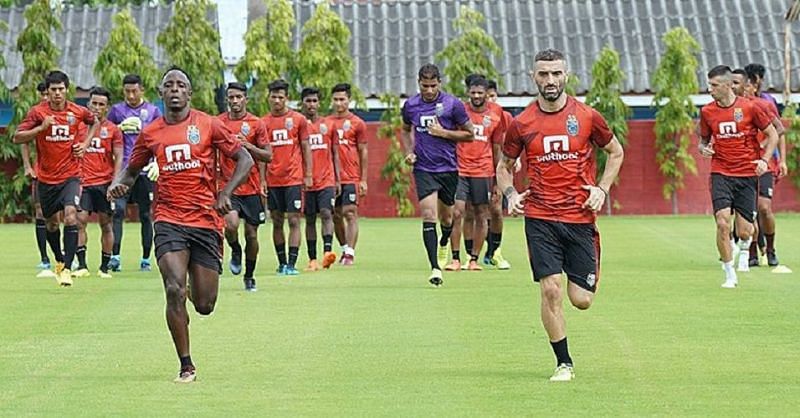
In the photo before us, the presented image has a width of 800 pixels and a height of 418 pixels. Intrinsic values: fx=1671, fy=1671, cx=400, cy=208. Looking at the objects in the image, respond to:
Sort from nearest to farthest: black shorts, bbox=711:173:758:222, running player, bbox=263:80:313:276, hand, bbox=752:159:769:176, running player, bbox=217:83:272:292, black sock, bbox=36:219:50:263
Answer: running player, bbox=217:83:272:292 < hand, bbox=752:159:769:176 < black shorts, bbox=711:173:758:222 < running player, bbox=263:80:313:276 < black sock, bbox=36:219:50:263

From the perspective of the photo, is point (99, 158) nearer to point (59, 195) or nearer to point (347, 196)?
point (59, 195)

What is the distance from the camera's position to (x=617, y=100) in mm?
35781

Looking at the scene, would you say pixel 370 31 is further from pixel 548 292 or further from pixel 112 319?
pixel 548 292

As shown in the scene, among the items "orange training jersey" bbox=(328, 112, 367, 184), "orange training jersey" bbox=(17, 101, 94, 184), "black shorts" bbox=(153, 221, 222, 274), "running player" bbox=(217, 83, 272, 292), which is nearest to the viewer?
"black shorts" bbox=(153, 221, 222, 274)

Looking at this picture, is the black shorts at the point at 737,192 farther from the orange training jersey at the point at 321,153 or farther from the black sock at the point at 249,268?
the orange training jersey at the point at 321,153

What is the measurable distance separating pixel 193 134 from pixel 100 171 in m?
9.93

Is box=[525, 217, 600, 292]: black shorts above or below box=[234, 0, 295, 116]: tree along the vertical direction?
below

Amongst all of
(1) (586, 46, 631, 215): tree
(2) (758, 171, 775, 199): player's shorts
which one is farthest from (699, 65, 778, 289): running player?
(1) (586, 46, 631, 215): tree

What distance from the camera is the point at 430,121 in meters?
18.6

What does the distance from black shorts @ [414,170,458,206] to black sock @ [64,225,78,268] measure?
388cm

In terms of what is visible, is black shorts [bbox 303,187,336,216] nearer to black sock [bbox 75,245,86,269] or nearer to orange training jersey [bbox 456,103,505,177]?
orange training jersey [bbox 456,103,505,177]

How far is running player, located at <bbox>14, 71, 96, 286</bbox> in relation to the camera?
60.8 ft

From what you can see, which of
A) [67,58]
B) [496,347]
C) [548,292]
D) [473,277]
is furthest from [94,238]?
[548,292]

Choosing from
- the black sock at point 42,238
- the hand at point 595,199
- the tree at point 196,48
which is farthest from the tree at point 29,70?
the hand at point 595,199
